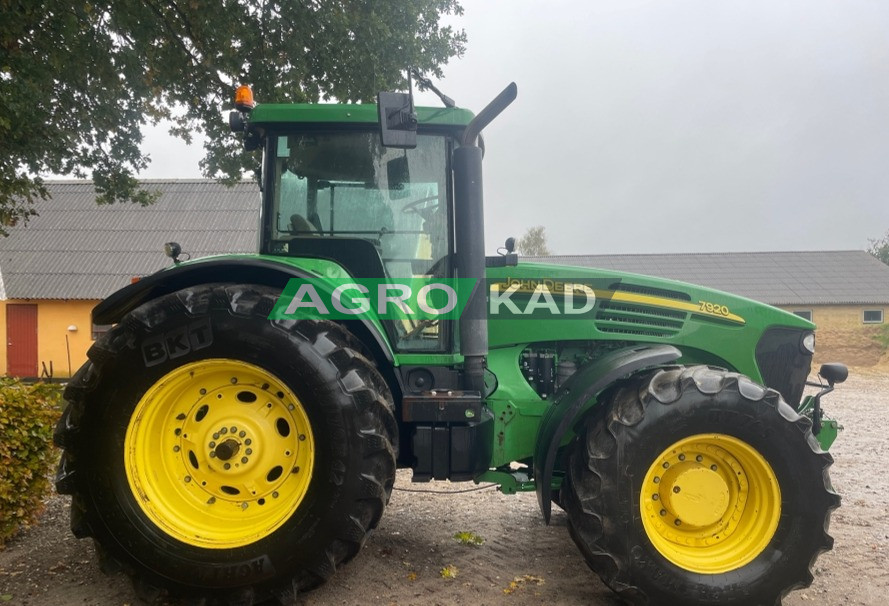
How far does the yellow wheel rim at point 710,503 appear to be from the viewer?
2.87 m

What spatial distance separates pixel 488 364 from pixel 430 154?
1.23m

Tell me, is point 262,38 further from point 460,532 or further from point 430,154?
point 460,532

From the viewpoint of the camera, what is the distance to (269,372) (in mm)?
2736

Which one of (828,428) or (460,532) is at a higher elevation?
(828,428)

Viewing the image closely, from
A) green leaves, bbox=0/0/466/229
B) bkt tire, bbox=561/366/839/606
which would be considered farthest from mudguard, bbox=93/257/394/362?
green leaves, bbox=0/0/466/229

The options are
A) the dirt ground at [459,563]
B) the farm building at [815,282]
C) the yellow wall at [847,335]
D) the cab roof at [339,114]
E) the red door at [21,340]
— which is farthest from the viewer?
the farm building at [815,282]

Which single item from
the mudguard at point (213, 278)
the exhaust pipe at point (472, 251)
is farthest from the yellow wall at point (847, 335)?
the mudguard at point (213, 278)

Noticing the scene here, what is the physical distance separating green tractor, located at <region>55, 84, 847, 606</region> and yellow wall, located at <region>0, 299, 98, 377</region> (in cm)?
1475

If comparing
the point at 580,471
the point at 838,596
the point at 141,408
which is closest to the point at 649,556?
the point at 580,471

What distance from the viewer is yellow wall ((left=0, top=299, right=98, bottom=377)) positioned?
15.5 metres

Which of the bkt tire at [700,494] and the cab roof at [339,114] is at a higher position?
the cab roof at [339,114]

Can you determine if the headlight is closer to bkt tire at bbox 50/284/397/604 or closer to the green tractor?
the green tractor

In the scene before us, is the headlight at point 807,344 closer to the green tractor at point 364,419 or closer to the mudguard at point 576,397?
the green tractor at point 364,419

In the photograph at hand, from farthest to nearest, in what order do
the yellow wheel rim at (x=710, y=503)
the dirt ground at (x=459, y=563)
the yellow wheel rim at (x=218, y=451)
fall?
the dirt ground at (x=459, y=563), the yellow wheel rim at (x=710, y=503), the yellow wheel rim at (x=218, y=451)
